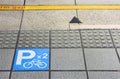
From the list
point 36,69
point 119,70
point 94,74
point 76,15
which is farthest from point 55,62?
point 76,15

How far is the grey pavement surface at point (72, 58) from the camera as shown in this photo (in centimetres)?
360

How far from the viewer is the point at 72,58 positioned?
3.90m

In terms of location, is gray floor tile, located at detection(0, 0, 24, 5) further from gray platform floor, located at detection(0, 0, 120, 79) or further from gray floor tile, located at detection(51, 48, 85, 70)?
gray floor tile, located at detection(51, 48, 85, 70)

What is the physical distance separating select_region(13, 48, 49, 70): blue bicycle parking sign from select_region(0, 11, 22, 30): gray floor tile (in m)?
0.72

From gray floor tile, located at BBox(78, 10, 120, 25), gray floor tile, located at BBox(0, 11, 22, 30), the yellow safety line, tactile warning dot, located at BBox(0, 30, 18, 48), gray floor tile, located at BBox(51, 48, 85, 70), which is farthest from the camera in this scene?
the yellow safety line

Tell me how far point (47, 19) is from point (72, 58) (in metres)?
1.27

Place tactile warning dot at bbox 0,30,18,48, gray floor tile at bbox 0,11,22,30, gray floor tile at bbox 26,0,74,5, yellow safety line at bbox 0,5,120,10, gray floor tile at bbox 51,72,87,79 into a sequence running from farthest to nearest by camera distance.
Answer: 1. gray floor tile at bbox 26,0,74,5
2. yellow safety line at bbox 0,5,120,10
3. gray floor tile at bbox 0,11,22,30
4. tactile warning dot at bbox 0,30,18,48
5. gray floor tile at bbox 51,72,87,79

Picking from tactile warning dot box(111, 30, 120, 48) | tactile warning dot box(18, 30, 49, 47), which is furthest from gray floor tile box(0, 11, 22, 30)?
tactile warning dot box(111, 30, 120, 48)

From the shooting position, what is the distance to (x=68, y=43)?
13.8 ft

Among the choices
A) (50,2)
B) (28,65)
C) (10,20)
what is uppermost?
(50,2)

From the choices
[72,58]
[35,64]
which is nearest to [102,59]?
[72,58]

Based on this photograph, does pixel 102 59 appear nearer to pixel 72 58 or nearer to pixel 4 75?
pixel 72 58

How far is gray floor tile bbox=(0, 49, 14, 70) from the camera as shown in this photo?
3.75 m

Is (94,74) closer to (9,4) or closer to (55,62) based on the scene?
(55,62)
